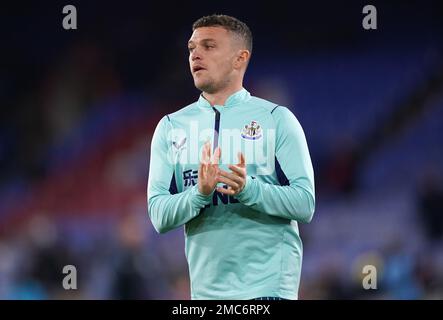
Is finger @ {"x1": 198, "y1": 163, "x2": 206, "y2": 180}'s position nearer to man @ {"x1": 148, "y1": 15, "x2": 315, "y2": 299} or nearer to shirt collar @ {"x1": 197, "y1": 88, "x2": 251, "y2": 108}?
man @ {"x1": 148, "y1": 15, "x2": 315, "y2": 299}

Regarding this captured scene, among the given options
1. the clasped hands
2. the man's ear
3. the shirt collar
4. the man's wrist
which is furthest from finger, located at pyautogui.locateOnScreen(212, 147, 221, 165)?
the man's ear

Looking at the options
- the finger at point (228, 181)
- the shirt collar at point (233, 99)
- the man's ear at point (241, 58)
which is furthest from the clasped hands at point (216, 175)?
the man's ear at point (241, 58)

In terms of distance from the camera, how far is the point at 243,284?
8.00ft

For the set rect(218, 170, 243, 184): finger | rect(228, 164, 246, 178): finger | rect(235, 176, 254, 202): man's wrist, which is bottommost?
rect(235, 176, 254, 202): man's wrist

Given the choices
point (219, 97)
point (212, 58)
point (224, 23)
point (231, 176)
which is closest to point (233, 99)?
point (219, 97)

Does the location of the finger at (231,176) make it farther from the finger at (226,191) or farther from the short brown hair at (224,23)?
the short brown hair at (224,23)

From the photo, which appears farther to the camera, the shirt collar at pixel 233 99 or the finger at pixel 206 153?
the shirt collar at pixel 233 99

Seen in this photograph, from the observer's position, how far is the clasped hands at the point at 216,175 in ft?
7.65

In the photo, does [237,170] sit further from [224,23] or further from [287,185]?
[224,23]

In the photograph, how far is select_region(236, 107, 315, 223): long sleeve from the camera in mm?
2400

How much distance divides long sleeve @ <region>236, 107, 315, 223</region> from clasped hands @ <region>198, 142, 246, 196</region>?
0.03m

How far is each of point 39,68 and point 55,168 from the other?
535mm

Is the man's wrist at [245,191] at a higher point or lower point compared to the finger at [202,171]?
lower

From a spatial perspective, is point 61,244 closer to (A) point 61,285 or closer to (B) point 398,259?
(A) point 61,285
